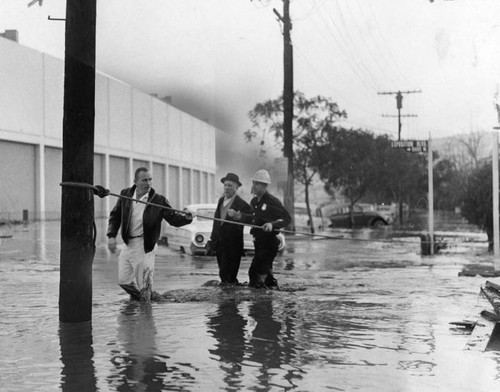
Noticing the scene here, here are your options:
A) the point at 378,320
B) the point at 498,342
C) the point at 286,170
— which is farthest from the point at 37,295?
the point at 286,170

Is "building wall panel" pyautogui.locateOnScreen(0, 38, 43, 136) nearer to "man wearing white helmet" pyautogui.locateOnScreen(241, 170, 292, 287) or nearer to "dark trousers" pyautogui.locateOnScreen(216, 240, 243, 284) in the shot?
"dark trousers" pyautogui.locateOnScreen(216, 240, 243, 284)

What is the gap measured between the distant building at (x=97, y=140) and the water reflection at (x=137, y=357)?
30.5 m

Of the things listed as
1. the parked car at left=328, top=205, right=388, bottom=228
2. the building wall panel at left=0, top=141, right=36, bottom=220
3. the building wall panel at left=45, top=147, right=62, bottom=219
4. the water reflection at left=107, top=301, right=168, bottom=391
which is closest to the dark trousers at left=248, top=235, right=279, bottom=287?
the water reflection at left=107, top=301, right=168, bottom=391

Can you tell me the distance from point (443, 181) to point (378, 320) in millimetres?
89432

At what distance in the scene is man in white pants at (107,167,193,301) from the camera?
10.6 m

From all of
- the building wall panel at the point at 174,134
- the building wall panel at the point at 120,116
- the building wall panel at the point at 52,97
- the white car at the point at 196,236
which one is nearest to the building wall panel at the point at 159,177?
the building wall panel at the point at 174,134

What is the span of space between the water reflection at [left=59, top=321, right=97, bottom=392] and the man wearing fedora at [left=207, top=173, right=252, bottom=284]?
3964 mm

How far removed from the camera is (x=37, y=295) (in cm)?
1221

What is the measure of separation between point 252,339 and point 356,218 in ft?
152

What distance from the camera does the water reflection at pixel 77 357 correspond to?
6348mm

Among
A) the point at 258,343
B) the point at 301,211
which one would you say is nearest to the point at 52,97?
the point at 301,211

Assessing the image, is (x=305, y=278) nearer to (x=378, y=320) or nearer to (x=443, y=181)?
(x=378, y=320)

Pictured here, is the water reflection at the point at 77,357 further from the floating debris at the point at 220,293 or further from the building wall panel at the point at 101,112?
the building wall panel at the point at 101,112

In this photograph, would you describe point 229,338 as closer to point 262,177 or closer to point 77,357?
point 77,357
